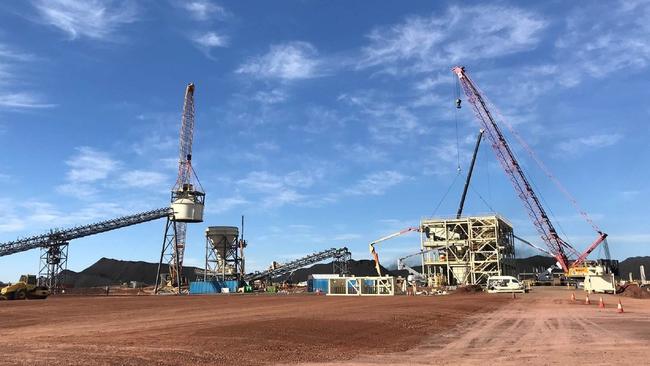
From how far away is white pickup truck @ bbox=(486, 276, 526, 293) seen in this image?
71.1 metres

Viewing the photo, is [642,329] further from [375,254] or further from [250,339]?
[375,254]

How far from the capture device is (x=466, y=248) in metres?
103

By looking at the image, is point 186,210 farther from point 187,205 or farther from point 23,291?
point 23,291

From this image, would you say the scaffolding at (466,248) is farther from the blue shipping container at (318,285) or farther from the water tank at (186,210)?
the water tank at (186,210)

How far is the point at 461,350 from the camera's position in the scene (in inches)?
622

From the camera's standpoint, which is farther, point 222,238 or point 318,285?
point 222,238

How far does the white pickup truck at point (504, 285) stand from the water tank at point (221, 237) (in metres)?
70.2

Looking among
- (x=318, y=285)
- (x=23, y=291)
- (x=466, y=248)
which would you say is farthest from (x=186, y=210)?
(x=466, y=248)

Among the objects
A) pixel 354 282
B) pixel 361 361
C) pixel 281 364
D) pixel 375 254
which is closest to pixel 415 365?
pixel 361 361

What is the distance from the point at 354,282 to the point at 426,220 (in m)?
40.5

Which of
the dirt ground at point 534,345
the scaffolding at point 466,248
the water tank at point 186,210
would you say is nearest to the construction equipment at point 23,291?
the water tank at point 186,210

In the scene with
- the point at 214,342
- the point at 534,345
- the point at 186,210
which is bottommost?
the point at 534,345

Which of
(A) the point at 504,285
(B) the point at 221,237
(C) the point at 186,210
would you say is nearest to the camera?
(A) the point at 504,285

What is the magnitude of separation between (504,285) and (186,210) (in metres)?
70.0
